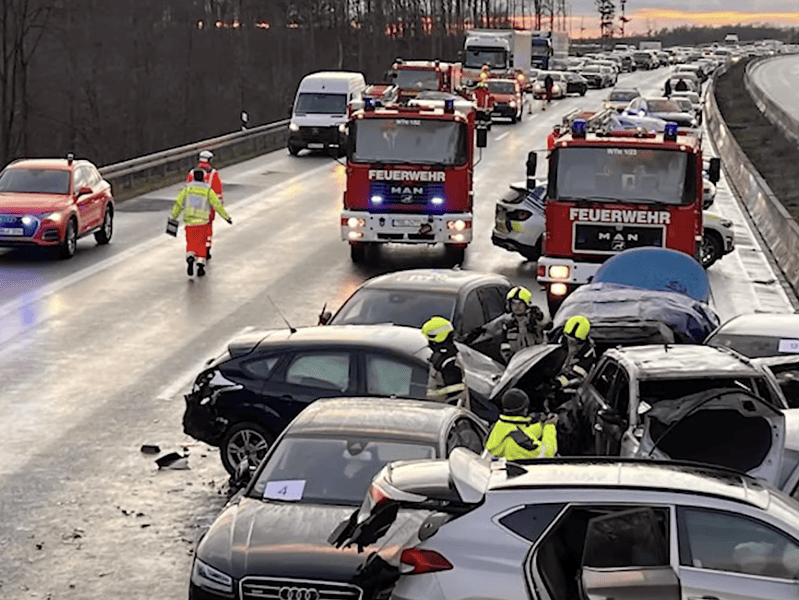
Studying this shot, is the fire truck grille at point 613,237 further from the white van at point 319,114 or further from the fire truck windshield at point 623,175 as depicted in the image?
the white van at point 319,114

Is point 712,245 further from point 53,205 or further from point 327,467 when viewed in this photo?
point 327,467

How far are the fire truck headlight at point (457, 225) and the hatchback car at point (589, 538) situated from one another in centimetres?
1785

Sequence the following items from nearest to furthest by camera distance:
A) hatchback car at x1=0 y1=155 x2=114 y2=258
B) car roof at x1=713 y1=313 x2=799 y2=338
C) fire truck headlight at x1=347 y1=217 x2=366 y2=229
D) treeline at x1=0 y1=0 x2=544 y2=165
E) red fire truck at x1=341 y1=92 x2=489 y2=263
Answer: car roof at x1=713 y1=313 x2=799 y2=338, hatchback car at x1=0 y1=155 x2=114 y2=258, red fire truck at x1=341 y1=92 x2=489 y2=263, fire truck headlight at x1=347 y1=217 x2=366 y2=229, treeline at x1=0 y1=0 x2=544 y2=165

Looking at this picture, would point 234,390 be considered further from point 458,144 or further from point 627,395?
point 458,144

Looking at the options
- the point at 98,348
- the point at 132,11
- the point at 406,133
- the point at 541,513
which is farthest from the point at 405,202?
Result: the point at 132,11

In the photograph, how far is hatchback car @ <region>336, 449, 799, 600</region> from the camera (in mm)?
7043

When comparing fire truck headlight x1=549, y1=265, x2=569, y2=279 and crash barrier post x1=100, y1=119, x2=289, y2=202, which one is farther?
crash barrier post x1=100, y1=119, x2=289, y2=202

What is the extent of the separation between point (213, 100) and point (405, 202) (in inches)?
3124

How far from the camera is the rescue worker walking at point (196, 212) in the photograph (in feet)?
76.4

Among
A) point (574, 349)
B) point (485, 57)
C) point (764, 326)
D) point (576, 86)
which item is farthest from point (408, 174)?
point (576, 86)

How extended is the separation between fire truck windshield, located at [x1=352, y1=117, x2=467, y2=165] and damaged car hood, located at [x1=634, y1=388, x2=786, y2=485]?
14.9 m

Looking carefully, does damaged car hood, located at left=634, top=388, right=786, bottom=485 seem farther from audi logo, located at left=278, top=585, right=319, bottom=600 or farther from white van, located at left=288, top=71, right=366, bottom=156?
white van, located at left=288, top=71, right=366, bottom=156

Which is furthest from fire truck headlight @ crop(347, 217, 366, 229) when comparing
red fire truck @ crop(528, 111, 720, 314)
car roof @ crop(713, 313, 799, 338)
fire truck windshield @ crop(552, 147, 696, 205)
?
car roof @ crop(713, 313, 799, 338)

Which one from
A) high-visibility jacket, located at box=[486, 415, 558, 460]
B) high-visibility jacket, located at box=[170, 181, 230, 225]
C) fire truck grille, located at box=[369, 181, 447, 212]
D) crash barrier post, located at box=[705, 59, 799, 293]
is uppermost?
high-visibility jacket, located at box=[486, 415, 558, 460]
